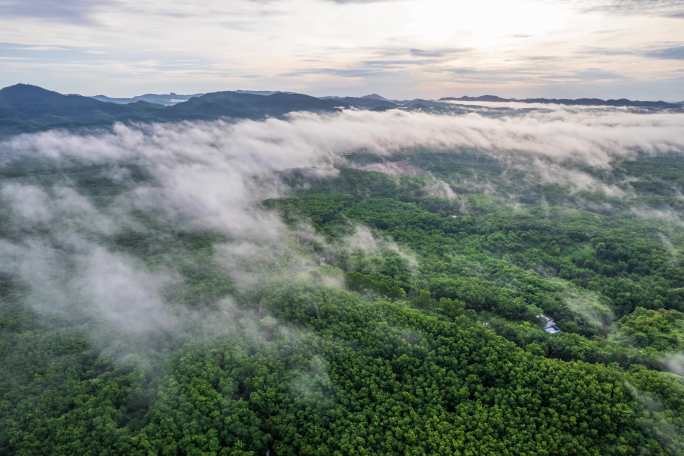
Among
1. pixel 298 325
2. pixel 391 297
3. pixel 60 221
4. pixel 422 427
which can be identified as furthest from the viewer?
pixel 60 221

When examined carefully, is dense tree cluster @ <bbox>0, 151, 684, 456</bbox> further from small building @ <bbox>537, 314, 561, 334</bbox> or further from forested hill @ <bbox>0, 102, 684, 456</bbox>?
small building @ <bbox>537, 314, 561, 334</bbox>

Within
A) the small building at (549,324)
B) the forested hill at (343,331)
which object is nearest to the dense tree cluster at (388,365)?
the forested hill at (343,331)

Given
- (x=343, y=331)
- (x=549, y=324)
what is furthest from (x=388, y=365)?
(x=549, y=324)

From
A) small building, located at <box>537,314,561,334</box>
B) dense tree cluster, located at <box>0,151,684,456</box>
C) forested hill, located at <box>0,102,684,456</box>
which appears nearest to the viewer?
dense tree cluster, located at <box>0,151,684,456</box>

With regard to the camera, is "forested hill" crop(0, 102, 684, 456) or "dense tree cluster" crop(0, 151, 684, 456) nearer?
"dense tree cluster" crop(0, 151, 684, 456)

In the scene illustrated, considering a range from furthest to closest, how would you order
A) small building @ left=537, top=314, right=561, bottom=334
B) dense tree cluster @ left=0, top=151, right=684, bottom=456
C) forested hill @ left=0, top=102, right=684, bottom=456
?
small building @ left=537, top=314, right=561, bottom=334 < forested hill @ left=0, top=102, right=684, bottom=456 < dense tree cluster @ left=0, top=151, right=684, bottom=456

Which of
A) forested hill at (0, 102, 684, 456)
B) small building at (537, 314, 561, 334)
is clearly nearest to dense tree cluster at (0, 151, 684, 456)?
forested hill at (0, 102, 684, 456)

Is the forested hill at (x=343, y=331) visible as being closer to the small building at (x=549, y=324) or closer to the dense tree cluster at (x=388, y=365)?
the dense tree cluster at (x=388, y=365)

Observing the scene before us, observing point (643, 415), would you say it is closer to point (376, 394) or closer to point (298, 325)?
point (376, 394)

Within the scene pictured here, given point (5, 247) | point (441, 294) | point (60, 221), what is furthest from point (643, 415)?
point (60, 221)

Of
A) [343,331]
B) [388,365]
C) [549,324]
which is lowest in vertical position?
[549,324]

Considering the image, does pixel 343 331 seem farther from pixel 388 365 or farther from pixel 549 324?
pixel 549 324
